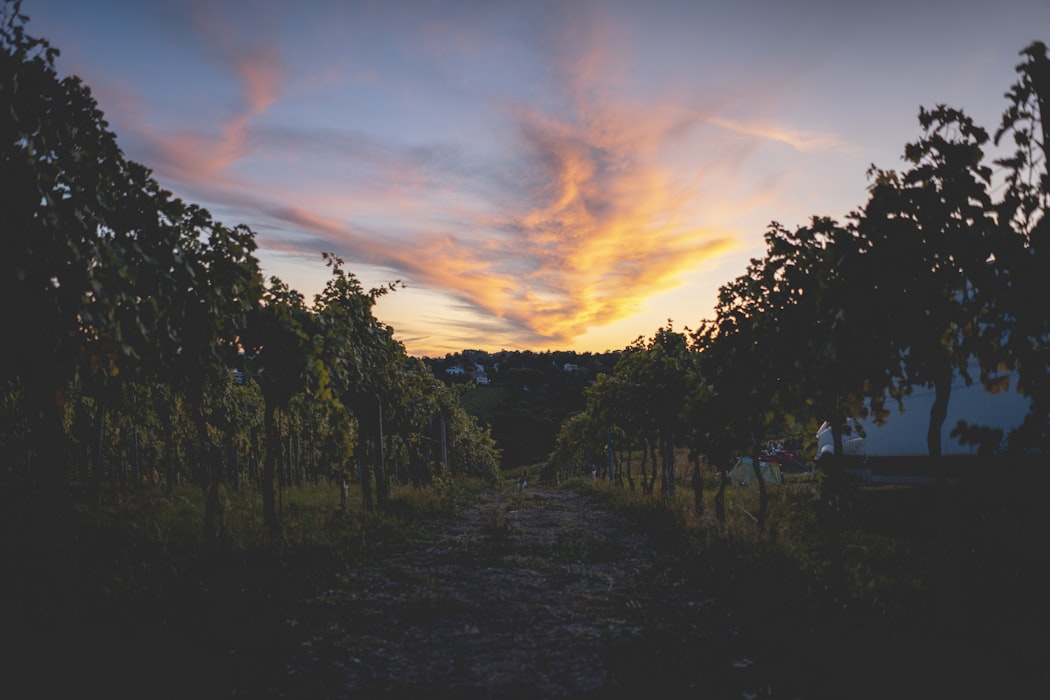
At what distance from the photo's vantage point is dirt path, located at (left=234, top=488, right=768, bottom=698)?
14.0ft

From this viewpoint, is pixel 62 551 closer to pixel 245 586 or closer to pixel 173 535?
pixel 245 586

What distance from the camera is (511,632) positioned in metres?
5.53

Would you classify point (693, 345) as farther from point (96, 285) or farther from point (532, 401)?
point (532, 401)

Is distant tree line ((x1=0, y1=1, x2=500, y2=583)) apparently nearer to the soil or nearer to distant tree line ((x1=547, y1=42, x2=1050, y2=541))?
the soil

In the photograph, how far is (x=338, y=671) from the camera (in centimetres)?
447

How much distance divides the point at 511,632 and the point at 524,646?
0.40 metres

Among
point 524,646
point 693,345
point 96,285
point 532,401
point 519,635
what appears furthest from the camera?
point 532,401

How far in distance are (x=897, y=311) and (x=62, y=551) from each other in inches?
292

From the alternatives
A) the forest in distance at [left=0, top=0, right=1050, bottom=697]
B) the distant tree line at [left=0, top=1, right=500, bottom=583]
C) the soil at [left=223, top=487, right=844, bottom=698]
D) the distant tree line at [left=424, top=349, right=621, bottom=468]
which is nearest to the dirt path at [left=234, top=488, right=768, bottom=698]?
the soil at [left=223, top=487, right=844, bottom=698]

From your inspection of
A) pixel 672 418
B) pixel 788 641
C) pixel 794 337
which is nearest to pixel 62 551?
pixel 788 641

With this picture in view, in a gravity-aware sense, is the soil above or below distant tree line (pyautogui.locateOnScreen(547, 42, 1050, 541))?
below

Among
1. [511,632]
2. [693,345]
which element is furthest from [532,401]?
[511,632]

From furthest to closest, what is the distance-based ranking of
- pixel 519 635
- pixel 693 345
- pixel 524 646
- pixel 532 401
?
1. pixel 532 401
2. pixel 693 345
3. pixel 519 635
4. pixel 524 646

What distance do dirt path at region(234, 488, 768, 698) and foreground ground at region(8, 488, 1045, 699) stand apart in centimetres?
2
